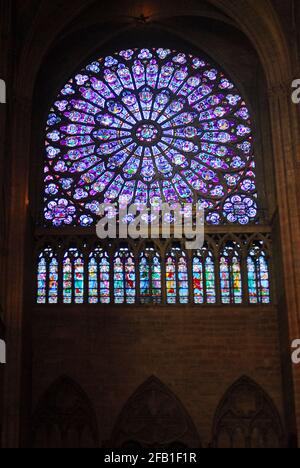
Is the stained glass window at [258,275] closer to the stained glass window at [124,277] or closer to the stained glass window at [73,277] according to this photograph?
the stained glass window at [124,277]

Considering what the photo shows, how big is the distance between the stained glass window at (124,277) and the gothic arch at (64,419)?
75.3 inches

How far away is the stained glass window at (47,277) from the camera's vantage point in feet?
61.0

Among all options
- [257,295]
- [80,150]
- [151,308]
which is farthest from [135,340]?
[80,150]

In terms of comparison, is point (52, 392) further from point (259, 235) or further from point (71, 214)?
point (259, 235)

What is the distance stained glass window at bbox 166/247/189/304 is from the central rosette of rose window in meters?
2.66

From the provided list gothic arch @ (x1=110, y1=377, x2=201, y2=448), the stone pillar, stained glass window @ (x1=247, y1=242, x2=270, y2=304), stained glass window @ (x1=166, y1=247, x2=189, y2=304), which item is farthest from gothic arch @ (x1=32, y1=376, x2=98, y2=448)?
stained glass window @ (x1=247, y1=242, x2=270, y2=304)

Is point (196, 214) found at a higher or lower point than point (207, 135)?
lower

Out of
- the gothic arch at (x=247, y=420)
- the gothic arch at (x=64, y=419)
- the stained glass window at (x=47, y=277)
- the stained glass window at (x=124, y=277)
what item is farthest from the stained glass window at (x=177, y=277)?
the gothic arch at (x=64, y=419)

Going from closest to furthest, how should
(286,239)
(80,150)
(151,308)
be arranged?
1. (286,239)
2. (151,308)
3. (80,150)

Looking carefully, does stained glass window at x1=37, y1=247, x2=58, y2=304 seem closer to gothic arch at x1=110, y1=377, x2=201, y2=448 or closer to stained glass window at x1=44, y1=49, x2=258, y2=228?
stained glass window at x1=44, y1=49, x2=258, y2=228

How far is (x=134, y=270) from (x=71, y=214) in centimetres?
178

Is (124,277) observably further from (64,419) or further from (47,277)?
(64,419)

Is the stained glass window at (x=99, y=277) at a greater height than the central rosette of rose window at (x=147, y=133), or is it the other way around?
the central rosette of rose window at (x=147, y=133)

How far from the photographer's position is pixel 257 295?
61.2ft
